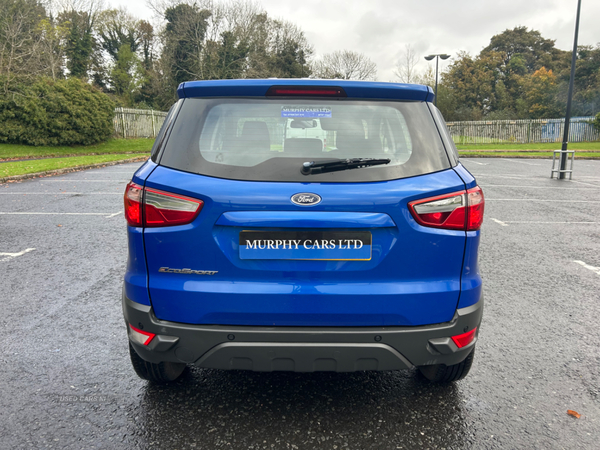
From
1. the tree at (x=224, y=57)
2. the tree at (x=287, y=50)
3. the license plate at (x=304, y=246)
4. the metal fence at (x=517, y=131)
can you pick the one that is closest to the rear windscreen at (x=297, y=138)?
the license plate at (x=304, y=246)

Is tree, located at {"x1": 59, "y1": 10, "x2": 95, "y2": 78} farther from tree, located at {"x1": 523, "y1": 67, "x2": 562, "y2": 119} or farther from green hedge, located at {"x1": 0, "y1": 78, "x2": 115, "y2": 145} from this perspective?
tree, located at {"x1": 523, "y1": 67, "x2": 562, "y2": 119}

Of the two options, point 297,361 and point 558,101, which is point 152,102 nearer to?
point 558,101

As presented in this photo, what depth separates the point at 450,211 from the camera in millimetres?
2238

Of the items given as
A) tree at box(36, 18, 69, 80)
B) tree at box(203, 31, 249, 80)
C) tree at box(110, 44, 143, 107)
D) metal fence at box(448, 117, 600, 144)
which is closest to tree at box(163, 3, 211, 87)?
tree at box(203, 31, 249, 80)

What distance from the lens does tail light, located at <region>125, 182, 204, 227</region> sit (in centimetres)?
219

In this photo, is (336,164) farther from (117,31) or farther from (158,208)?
(117,31)

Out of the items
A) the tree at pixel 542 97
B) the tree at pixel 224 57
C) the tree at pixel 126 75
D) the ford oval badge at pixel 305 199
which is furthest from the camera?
the tree at pixel 542 97

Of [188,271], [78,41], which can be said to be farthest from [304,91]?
[78,41]

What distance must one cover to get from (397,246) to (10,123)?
2711 cm

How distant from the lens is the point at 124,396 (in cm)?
274

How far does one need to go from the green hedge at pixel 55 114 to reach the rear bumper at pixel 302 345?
26.1 m

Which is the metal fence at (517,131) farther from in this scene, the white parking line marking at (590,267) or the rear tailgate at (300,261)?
the rear tailgate at (300,261)

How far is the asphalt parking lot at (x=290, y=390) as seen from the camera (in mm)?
2385

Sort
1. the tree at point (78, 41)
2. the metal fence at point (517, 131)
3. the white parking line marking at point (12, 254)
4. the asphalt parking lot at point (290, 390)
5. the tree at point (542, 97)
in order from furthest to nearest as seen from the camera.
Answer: the tree at point (542, 97), the tree at point (78, 41), the metal fence at point (517, 131), the white parking line marking at point (12, 254), the asphalt parking lot at point (290, 390)
